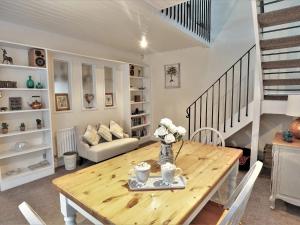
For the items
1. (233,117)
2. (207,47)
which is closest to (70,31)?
(207,47)

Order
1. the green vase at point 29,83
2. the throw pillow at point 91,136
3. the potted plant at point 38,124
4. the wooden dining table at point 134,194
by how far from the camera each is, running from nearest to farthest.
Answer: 1. the wooden dining table at point 134,194
2. the green vase at point 29,83
3. the potted plant at point 38,124
4. the throw pillow at point 91,136

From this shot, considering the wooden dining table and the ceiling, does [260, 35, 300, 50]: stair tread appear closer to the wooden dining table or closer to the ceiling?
the ceiling

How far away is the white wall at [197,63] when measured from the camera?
389 cm

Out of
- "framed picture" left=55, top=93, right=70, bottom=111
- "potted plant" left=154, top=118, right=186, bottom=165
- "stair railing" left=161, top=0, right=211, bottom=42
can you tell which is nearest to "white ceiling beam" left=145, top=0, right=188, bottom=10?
"stair railing" left=161, top=0, right=211, bottom=42

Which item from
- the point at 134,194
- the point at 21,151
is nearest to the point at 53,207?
the point at 21,151

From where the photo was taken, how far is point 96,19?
8.97 ft

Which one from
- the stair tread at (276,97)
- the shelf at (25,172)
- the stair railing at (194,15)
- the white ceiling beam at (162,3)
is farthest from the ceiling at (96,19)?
the shelf at (25,172)

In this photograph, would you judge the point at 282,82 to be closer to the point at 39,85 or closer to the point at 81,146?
the point at 81,146

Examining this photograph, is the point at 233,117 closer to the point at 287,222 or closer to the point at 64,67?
the point at 287,222

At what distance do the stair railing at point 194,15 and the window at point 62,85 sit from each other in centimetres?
218

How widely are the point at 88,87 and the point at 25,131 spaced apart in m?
1.59

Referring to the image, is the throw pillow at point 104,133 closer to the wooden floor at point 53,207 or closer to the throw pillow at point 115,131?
the throw pillow at point 115,131

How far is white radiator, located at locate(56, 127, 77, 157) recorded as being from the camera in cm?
350

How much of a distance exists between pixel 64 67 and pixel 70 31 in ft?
2.37
